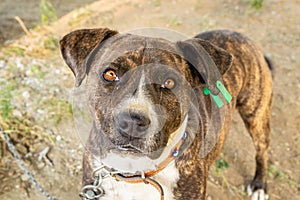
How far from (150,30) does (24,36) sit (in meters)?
3.63

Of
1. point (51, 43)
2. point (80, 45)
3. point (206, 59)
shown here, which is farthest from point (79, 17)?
point (206, 59)

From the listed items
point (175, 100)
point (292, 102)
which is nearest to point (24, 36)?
point (292, 102)

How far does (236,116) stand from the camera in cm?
483

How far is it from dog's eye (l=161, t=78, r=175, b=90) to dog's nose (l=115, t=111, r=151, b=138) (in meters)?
0.33

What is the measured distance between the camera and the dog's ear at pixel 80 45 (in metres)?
2.62

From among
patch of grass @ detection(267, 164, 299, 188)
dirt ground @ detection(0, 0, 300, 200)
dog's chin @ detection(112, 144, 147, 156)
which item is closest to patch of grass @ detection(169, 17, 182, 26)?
dirt ground @ detection(0, 0, 300, 200)

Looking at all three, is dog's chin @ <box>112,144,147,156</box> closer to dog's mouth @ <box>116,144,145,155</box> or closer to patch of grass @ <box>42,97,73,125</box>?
dog's mouth @ <box>116,144,145,155</box>

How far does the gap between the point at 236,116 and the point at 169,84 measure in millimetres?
2534

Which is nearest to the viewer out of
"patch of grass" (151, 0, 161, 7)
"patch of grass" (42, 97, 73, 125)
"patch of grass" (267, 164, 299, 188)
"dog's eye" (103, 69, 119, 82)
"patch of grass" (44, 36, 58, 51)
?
"dog's eye" (103, 69, 119, 82)

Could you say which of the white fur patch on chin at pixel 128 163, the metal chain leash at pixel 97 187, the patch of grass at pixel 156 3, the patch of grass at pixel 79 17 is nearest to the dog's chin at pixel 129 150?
the white fur patch on chin at pixel 128 163

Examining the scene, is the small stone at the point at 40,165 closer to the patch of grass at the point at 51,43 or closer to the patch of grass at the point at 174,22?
the patch of grass at the point at 51,43

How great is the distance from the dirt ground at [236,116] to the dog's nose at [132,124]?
1.65m

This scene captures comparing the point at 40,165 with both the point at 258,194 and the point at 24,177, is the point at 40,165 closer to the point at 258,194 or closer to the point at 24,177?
the point at 24,177

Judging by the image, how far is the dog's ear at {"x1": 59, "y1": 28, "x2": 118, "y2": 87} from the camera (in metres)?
2.62
